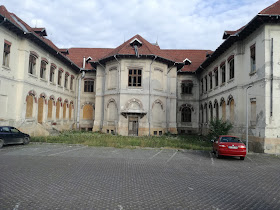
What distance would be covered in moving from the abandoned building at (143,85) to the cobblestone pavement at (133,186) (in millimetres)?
8243

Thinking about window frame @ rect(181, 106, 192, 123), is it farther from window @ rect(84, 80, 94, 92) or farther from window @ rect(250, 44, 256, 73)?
window @ rect(250, 44, 256, 73)

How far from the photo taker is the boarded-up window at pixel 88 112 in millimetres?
31609

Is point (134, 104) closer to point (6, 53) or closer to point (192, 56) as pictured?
point (6, 53)

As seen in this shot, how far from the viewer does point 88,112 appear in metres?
31.7

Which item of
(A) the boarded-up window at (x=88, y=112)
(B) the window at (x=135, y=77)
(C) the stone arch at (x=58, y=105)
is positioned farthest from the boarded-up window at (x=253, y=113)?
(C) the stone arch at (x=58, y=105)

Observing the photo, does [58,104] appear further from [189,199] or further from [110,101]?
[189,199]

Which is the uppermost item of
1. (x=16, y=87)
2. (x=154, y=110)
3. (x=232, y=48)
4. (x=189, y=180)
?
(x=232, y=48)

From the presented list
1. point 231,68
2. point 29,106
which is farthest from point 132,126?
point 231,68

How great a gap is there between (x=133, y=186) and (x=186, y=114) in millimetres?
26211

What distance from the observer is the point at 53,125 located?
25.7 metres

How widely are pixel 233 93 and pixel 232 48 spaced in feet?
13.8

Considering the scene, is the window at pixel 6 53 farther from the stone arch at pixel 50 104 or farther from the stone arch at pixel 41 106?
the stone arch at pixel 50 104

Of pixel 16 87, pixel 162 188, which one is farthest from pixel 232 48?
pixel 16 87

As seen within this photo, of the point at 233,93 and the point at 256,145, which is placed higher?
the point at 233,93
